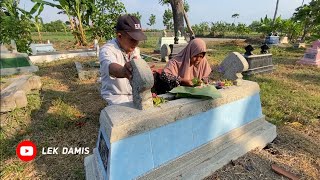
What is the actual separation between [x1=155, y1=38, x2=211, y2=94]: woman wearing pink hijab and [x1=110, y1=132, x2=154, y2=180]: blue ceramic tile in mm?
1003

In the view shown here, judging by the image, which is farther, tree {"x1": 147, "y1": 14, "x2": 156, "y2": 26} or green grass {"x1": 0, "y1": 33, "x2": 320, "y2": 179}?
tree {"x1": 147, "y1": 14, "x2": 156, "y2": 26}

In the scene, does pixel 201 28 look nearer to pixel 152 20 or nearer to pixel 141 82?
pixel 152 20

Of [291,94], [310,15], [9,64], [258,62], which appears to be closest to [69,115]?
[9,64]

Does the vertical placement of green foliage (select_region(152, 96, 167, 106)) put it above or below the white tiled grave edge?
above

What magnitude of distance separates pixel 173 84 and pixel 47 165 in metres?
1.79

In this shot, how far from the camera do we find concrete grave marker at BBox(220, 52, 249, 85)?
117 inches

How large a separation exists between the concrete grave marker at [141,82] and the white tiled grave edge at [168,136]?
93 mm

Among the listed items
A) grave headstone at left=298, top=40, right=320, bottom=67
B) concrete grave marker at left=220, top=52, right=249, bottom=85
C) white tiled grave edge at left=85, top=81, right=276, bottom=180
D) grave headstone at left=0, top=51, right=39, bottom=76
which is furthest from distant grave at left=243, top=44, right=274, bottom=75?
grave headstone at left=0, top=51, right=39, bottom=76

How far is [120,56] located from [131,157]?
1114 mm

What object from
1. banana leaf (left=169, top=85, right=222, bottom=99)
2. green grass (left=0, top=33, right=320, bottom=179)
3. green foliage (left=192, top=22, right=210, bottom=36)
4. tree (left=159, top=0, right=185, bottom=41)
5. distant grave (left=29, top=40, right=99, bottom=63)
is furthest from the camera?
green foliage (left=192, top=22, right=210, bottom=36)

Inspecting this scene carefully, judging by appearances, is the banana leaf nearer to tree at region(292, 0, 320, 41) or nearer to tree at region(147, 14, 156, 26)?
tree at region(292, 0, 320, 41)

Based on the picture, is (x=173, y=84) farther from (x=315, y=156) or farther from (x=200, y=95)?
(x=315, y=156)

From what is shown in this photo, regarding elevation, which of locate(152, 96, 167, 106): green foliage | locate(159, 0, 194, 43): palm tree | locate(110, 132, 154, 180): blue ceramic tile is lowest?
locate(110, 132, 154, 180): blue ceramic tile

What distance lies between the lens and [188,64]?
9.70 ft
